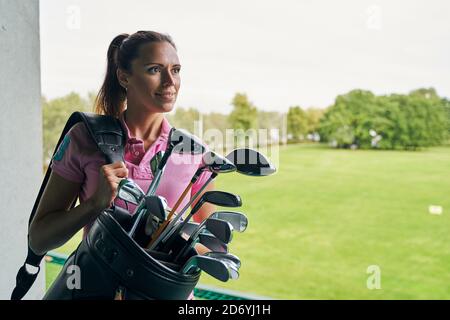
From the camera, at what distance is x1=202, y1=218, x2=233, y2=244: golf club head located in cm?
87

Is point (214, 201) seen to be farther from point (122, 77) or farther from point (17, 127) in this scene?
point (17, 127)

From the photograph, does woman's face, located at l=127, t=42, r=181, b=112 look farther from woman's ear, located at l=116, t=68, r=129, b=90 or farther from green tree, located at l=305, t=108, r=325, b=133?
green tree, located at l=305, t=108, r=325, b=133

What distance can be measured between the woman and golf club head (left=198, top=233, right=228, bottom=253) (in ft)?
0.28

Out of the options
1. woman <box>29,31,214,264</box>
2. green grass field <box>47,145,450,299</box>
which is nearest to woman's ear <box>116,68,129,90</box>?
woman <box>29,31,214,264</box>

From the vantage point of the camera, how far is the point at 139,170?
97 centimetres

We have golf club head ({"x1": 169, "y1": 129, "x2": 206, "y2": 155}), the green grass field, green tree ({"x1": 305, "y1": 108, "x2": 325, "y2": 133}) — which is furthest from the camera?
the green grass field

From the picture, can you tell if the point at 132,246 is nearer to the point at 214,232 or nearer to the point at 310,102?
the point at 214,232

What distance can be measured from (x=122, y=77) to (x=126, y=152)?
6.2 inches

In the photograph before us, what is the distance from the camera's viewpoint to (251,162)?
919 mm

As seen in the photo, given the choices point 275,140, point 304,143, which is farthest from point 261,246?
point 275,140

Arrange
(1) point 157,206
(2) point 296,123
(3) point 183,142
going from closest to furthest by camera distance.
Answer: (1) point 157,206 < (3) point 183,142 < (2) point 296,123

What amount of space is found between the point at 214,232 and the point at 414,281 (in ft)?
16.0

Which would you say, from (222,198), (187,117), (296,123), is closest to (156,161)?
(222,198)

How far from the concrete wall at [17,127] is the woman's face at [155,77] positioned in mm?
395
